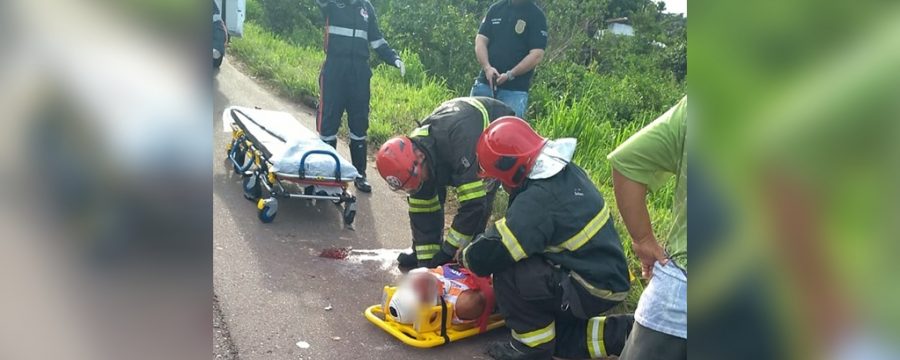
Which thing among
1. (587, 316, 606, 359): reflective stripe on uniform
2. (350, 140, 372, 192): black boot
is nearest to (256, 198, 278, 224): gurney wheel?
(350, 140, 372, 192): black boot

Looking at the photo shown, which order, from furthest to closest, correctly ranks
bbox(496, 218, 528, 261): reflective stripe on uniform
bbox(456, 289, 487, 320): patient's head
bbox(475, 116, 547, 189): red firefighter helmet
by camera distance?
bbox(456, 289, 487, 320): patient's head, bbox(475, 116, 547, 189): red firefighter helmet, bbox(496, 218, 528, 261): reflective stripe on uniform

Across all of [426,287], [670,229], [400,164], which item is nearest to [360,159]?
[400,164]

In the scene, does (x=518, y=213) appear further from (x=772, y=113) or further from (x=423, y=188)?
(x=772, y=113)

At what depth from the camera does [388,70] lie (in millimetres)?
12031

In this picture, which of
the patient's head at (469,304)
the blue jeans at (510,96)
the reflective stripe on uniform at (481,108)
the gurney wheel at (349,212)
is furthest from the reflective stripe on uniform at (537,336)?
the blue jeans at (510,96)

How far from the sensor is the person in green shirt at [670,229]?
2096mm

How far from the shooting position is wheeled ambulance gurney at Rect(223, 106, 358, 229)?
552 cm

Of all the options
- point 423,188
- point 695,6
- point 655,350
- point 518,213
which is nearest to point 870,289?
point 695,6

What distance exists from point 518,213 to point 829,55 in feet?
9.58

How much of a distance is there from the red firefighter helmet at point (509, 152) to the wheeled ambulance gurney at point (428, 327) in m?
0.80

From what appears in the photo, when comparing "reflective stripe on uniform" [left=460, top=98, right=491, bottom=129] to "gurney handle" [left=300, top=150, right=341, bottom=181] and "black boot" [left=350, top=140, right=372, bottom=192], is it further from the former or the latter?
"black boot" [left=350, top=140, right=372, bottom=192]

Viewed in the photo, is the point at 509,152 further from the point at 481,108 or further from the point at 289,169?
the point at 289,169

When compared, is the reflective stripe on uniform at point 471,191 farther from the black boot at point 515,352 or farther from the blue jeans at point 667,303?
the blue jeans at point 667,303

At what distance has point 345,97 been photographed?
21.4 feet
